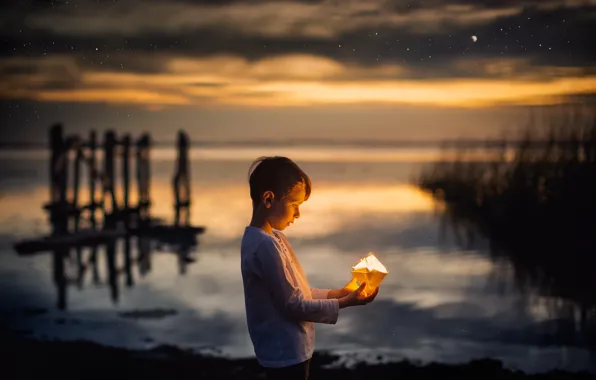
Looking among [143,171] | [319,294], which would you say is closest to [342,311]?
[319,294]

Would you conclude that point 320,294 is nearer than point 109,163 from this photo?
Yes

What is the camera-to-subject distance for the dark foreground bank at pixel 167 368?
664 cm

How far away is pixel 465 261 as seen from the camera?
15.1m

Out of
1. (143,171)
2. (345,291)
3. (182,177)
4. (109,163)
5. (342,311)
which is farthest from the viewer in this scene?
(182,177)

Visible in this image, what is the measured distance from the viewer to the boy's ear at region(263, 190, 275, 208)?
301cm

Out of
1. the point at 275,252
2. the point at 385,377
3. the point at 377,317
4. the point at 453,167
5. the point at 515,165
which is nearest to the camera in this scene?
the point at 275,252

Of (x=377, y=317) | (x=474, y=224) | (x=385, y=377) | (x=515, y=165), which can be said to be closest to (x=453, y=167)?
(x=474, y=224)

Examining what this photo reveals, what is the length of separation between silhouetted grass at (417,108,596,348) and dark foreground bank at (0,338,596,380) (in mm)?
2543

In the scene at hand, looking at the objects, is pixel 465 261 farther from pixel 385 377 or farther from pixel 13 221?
pixel 13 221

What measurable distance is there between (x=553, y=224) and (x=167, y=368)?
9771mm

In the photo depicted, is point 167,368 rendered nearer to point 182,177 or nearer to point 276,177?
point 276,177

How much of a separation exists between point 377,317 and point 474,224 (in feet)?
32.1

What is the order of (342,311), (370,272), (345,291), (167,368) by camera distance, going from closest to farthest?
(370,272) → (345,291) → (167,368) → (342,311)

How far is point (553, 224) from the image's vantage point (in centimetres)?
1509
